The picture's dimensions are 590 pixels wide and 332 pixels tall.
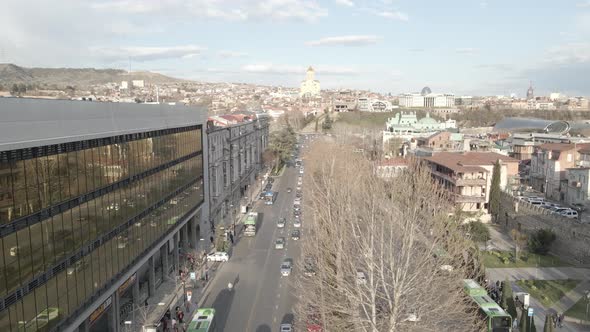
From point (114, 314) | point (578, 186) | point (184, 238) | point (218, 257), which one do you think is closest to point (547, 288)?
point (578, 186)

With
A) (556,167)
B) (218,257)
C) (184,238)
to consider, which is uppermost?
(556,167)

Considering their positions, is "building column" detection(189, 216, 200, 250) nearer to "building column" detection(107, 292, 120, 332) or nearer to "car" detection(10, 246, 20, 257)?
"building column" detection(107, 292, 120, 332)

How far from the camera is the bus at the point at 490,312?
19.4 meters

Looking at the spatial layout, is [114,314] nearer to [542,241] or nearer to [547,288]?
[547,288]

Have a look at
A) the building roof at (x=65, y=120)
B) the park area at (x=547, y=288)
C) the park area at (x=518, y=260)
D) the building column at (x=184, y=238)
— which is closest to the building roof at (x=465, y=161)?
the park area at (x=518, y=260)

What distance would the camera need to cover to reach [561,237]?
32.1 m

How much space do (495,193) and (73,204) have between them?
113 ft

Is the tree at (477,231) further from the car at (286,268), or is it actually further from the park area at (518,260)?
the car at (286,268)

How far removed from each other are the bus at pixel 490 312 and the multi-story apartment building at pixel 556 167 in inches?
1000

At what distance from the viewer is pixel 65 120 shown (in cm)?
1445

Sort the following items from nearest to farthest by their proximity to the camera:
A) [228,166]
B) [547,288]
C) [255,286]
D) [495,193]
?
[255,286]
[547,288]
[495,193]
[228,166]

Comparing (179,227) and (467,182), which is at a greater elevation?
(467,182)

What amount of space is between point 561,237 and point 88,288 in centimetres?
2875

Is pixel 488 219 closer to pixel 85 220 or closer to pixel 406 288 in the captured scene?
pixel 406 288
